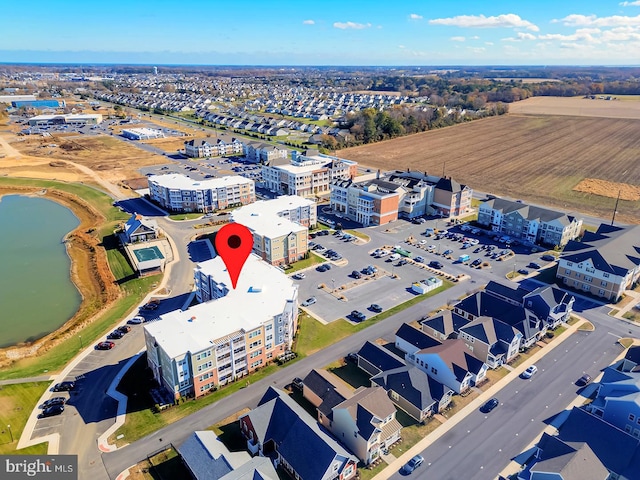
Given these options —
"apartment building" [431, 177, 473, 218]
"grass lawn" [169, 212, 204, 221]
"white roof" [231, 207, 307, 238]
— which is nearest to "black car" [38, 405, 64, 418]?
"white roof" [231, 207, 307, 238]

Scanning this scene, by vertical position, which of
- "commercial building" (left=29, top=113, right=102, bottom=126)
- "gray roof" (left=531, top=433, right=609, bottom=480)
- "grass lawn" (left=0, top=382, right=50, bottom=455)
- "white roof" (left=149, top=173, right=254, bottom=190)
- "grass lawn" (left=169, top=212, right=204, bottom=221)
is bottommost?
"grass lawn" (left=0, top=382, right=50, bottom=455)

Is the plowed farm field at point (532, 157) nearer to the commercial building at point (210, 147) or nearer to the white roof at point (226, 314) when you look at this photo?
the commercial building at point (210, 147)

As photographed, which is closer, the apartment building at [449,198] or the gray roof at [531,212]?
the gray roof at [531,212]

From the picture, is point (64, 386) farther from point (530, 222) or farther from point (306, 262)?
point (530, 222)

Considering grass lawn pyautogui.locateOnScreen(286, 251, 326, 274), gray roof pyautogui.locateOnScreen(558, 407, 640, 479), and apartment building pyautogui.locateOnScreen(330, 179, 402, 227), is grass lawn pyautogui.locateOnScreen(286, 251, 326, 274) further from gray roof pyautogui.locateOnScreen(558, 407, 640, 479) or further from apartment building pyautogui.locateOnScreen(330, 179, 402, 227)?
gray roof pyautogui.locateOnScreen(558, 407, 640, 479)

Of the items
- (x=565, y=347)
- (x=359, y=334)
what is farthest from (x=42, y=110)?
(x=565, y=347)

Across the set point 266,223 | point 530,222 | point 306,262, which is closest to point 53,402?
point 306,262

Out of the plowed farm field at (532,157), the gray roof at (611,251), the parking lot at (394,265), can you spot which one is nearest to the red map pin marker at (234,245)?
the parking lot at (394,265)
